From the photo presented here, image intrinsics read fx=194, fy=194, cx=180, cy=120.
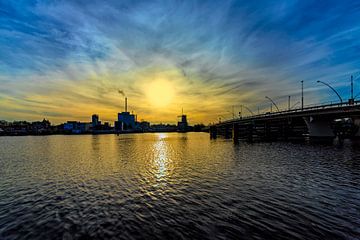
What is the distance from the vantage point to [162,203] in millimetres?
16516

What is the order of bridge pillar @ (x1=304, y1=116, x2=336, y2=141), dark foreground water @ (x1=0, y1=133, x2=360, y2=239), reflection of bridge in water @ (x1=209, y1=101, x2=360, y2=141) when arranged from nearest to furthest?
dark foreground water @ (x1=0, y1=133, x2=360, y2=239) → reflection of bridge in water @ (x1=209, y1=101, x2=360, y2=141) → bridge pillar @ (x1=304, y1=116, x2=336, y2=141)

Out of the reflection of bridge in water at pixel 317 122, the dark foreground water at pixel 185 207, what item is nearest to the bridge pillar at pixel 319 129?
the reflection of bridge in water at pixel 317 122

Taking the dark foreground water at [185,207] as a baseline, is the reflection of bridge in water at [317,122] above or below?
above

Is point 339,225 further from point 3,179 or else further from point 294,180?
point 3,179

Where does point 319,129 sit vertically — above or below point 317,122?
below

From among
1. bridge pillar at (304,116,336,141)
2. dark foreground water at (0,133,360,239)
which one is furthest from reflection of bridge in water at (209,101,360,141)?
dark foreground water at (0,133,360,239)

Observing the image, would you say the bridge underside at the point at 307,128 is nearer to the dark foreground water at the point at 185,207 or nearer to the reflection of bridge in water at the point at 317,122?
the reflection of bridge in water at the point at 317,122

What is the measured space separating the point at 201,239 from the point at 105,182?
16.7m

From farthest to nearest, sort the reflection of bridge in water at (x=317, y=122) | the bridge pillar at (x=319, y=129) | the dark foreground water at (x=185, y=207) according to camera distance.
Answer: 1. the bridge pillar at (x=319, y=129)
2. the reflection of bridge in water at (x=317, y=122)
3. the dark foreground water at (x=185, y=207)

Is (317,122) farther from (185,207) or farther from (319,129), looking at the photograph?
(185,207)

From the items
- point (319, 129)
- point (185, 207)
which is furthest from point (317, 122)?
point (185, 207)

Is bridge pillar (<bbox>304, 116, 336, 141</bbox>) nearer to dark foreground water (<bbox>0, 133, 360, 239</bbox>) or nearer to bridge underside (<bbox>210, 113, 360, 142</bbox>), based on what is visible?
bridge underside (<bbox>210, 113, 360, 142</bbox>)

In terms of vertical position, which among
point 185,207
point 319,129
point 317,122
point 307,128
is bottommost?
point 185,207

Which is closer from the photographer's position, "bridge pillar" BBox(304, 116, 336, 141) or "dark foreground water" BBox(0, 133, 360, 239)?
"dark foreground water" BBox(0, 133, 360, 239)
